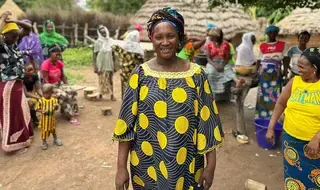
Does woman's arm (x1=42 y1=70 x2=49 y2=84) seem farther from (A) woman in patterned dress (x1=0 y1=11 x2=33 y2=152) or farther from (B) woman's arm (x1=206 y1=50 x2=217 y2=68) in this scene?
(B) woman's arm (x1=206 y1=50 x2=217 y2=68)

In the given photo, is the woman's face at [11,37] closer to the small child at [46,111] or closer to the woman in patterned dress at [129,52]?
the small child at [46,111]

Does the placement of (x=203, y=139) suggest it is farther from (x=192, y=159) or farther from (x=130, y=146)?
(x=130, y=146)

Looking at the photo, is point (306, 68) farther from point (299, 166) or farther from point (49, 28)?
point (49, 28)

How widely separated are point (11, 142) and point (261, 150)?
391cm

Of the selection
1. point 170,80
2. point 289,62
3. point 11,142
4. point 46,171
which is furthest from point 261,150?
point 11,142

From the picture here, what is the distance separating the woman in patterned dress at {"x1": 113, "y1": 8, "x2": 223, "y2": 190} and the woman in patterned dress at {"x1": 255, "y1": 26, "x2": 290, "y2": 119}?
3746 mm

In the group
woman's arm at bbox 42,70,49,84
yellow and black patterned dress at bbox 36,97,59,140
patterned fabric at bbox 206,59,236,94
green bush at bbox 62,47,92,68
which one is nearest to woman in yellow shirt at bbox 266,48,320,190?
patterned fabric at bbox 206,59,236,94

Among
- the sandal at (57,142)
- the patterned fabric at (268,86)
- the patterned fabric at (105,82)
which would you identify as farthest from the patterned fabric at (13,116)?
the patterned fabric at (268,86)

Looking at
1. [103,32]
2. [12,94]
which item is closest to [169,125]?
[12,94]

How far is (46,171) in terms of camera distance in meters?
4.00

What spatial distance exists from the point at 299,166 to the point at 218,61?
3530 millimetres

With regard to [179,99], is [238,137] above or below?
below

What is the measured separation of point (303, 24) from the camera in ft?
39.1

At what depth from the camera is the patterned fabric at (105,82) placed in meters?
7.47
